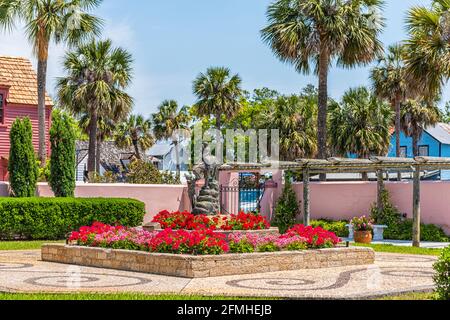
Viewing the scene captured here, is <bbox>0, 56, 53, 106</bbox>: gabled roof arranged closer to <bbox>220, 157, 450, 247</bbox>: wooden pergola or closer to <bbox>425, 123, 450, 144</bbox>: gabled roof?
<bbox>220, 157, 450, 247</bbox>: wooden pergola

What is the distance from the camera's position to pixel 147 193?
1101 inches

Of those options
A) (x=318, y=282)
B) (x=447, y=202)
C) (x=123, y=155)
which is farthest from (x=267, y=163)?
(x=123, y=155)

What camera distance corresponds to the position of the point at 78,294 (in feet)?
35.2

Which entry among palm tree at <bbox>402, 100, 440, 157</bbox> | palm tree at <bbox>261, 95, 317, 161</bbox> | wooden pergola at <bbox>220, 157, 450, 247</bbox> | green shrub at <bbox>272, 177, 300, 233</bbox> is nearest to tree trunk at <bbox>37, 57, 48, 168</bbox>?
wooden pergola at <bbox>220, 157, 450, 247</bbox>

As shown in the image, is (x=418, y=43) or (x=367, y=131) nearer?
(x=418, y=43)

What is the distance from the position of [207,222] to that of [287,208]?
9.73 metres

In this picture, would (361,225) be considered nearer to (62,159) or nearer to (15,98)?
(62,159)

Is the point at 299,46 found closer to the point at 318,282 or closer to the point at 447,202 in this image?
the point at 447,202

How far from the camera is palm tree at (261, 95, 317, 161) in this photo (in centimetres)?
4297

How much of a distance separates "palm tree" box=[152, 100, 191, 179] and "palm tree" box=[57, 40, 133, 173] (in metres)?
24.4

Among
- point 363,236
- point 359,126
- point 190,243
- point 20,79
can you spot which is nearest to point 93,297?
point 190,243

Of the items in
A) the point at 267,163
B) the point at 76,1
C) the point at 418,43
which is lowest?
the point at 267,163

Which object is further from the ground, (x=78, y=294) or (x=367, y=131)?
(x=367, y=131)

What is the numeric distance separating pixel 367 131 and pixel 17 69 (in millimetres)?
18036
